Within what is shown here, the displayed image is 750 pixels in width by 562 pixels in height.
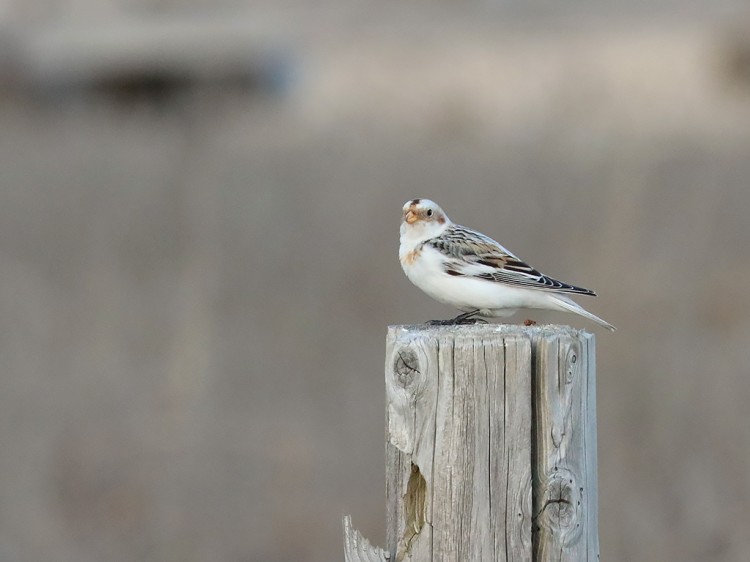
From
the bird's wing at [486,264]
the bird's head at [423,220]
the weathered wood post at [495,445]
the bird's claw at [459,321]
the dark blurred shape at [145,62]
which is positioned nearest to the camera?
the weathered wood post at [495,445]

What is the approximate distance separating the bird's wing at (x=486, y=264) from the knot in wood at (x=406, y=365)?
1.15 m

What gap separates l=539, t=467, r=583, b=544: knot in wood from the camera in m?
2.64

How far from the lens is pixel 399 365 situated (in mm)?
2717

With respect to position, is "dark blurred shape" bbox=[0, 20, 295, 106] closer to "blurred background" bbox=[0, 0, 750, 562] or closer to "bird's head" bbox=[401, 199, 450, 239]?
"blurred background" bbox=[0, 0, 750, 562]

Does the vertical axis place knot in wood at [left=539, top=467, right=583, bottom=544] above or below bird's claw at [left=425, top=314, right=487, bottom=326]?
below

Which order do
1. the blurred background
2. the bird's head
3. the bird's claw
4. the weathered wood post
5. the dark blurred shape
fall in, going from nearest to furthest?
the weathered wood post < the bird's claw < the bird's head < the blurred background < the dark blurred shape

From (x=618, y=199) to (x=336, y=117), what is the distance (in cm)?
952

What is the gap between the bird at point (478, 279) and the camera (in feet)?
12.6

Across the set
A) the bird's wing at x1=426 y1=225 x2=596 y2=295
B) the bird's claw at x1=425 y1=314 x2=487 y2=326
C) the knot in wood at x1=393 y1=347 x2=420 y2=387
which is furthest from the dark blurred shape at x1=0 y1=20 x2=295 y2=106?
the knot in wood at x1=393 y1=347 x2=420 y2=387

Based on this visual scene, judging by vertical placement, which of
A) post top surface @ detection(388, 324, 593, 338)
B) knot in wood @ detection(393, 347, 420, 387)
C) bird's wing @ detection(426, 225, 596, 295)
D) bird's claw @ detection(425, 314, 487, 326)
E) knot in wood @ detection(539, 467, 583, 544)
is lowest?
knot in wood @ detection(539, 467, 583, 544)

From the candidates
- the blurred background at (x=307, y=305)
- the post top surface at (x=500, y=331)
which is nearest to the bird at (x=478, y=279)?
the post top surface at (x=500, y=331)

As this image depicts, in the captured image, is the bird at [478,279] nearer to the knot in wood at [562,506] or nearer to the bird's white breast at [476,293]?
the bird's white breast at [476,293]

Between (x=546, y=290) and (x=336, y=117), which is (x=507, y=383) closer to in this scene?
(x=546, y=290)

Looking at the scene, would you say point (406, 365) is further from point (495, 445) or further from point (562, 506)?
point (562, 506)
